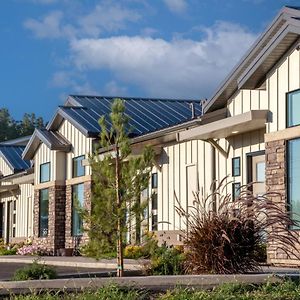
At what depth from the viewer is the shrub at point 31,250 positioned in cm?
3134

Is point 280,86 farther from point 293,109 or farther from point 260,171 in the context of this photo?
point 260,171

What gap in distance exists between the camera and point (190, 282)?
10.9 meters

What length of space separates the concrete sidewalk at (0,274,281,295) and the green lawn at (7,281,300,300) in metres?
0.23

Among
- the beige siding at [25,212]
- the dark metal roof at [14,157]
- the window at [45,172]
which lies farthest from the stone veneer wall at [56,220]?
the dark metal roof at [14,157]

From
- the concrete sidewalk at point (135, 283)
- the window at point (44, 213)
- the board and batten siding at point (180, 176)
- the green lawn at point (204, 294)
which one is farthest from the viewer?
the window at point (44, 213)

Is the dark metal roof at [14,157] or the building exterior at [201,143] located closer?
the building exterior at [201,143]

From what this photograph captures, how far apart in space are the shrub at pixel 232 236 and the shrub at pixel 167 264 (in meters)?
0.31

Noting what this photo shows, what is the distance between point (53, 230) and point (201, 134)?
40.6 feet

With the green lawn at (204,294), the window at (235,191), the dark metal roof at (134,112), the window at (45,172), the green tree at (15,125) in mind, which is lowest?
the green lawn at (204,294)

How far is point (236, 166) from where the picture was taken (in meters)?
21.0

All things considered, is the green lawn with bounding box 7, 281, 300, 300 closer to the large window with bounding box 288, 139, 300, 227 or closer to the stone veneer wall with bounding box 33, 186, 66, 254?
the large window with bounding box 288, 139, 300, 227

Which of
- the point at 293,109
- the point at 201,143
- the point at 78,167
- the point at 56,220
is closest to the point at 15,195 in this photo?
the point at 56,220

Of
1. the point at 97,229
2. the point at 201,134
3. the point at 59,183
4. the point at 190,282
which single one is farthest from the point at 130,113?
the point at 190,282

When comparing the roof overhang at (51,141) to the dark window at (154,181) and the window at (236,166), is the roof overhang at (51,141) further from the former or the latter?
the window at (236,166)
